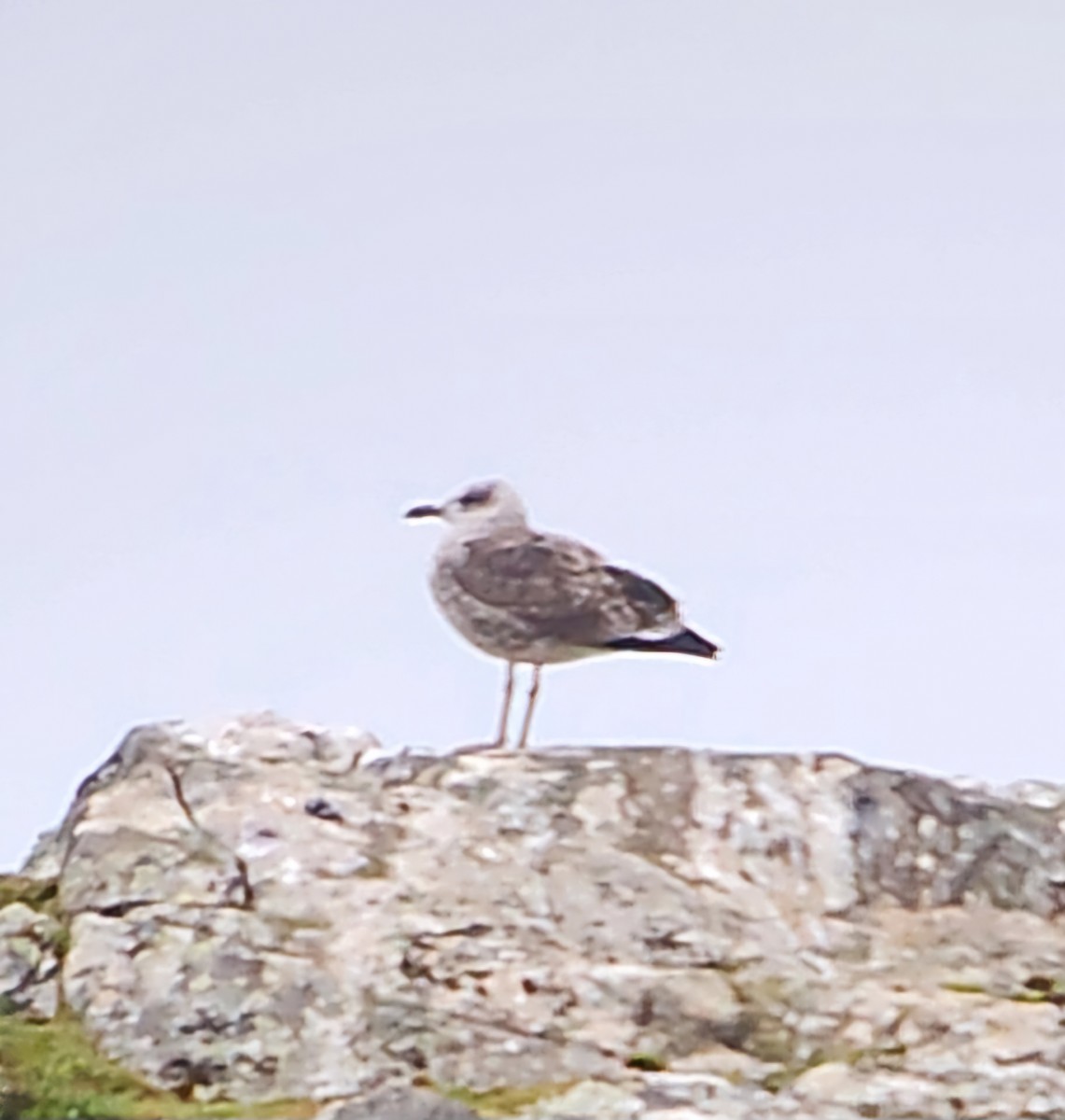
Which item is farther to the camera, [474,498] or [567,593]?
[474,498]

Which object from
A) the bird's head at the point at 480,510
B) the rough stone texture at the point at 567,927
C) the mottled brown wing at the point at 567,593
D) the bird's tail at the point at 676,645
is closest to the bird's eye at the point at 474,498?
the bird's head at the point at 480,510

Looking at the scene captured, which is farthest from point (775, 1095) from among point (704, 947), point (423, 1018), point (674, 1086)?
point (423, 1018)

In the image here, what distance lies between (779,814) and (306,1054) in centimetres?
196

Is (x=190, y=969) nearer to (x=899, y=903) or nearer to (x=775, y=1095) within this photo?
(x=775, y=1095)

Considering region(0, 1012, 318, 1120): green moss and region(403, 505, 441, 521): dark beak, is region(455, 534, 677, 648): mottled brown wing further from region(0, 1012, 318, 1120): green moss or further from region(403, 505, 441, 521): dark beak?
region(0, 1012, 318, 1120): green moss

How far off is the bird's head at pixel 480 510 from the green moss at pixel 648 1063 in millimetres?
2675

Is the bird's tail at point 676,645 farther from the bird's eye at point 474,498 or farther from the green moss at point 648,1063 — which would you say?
the green moss at point 648,1063

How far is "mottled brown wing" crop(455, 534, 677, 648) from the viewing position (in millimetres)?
7586

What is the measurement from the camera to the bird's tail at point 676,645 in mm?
7527

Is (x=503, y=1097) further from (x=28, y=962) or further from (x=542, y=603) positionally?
(x=542, y=603)

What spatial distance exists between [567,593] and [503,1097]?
2.45 meters

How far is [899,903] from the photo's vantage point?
6664mm

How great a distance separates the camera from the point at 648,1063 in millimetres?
5816

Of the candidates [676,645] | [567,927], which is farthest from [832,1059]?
[676,645]
